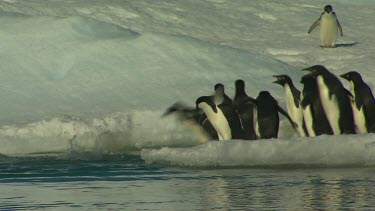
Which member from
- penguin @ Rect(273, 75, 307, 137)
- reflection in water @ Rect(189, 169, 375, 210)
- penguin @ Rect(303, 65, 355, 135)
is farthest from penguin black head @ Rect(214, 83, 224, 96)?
reflection in water @ Rect(189, 169, 375, 210)

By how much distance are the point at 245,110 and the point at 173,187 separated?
3700mm

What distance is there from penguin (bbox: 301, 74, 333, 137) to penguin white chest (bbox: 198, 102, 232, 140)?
77cm

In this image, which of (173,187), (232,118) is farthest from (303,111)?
(173,187)

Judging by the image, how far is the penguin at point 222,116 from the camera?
11727 mm

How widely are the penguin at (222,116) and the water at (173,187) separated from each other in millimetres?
1354

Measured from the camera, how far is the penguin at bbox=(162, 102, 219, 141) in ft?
40.2

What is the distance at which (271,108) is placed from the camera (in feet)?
39.1

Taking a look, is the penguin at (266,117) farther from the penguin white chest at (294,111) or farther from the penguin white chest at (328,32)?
the penguin white chest at (328,32)

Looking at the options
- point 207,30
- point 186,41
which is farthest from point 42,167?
point 207,30

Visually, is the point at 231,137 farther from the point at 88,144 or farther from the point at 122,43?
the point at 122,43

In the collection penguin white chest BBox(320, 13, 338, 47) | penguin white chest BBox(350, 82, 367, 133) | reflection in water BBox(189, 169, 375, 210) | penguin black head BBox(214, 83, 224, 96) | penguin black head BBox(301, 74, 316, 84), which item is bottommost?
reflection in water BBox(189, 169, 375, 210)

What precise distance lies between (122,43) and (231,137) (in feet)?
9.87

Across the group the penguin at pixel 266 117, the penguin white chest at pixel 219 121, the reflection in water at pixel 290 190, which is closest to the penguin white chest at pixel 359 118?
the penguin at pixel 266 117

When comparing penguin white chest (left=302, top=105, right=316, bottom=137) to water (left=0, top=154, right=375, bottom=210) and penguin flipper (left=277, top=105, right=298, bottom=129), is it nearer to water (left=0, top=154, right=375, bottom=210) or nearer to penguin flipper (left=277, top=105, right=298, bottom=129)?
penguin flipper (left=277, top=105, right=298, bottom=129)
